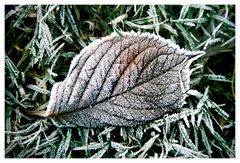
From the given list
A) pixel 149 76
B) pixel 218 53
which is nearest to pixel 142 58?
pixel 149 76

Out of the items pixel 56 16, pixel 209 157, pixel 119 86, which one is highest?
pixel 56 16

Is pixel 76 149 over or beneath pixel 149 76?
beneath

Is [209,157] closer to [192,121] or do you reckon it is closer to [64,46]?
[192,121]
